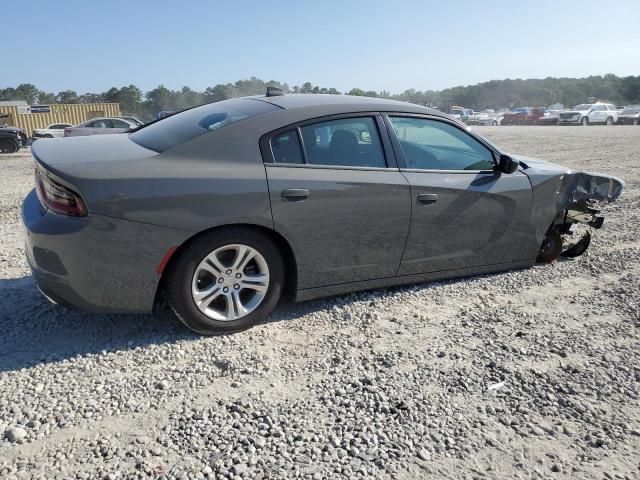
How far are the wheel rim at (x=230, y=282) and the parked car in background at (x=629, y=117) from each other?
4390cm

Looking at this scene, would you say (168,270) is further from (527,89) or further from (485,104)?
(527,89)

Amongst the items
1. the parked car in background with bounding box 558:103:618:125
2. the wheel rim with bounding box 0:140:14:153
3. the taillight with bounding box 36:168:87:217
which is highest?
the wheel rim with bounding box 0:140:14:153

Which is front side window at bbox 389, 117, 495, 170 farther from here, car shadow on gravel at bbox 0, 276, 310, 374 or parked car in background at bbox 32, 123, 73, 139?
parked car in background at bbox 32, 123, 73, 139

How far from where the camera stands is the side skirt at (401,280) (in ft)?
12.3

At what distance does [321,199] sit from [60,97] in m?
68.9

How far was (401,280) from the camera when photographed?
409 cm

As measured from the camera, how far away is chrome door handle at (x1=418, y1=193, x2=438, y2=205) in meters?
3.90

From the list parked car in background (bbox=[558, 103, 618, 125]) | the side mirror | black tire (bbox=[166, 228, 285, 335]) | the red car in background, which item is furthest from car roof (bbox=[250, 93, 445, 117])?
the red car in background

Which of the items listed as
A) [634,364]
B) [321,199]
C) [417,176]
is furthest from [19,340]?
[634,364]

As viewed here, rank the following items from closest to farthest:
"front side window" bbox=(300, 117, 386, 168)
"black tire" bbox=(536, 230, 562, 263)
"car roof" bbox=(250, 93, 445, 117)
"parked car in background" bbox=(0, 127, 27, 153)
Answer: "front side window" bbox=(300, 117, 386, 168)
"car roof" bbox=(250, 93, 445, 117)
"black tire" bbox=(536, 230, 562, 263)
"parked car in background" bbox=(0, 127, 27, 153)

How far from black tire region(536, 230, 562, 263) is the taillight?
3.95 metres

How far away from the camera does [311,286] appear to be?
3.70 metres

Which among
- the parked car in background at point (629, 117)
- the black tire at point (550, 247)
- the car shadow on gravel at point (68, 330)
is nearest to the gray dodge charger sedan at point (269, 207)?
the car shadow on gravel at point (68, 330)

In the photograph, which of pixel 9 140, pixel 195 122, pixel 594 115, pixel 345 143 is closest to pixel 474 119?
pixel 594 115
